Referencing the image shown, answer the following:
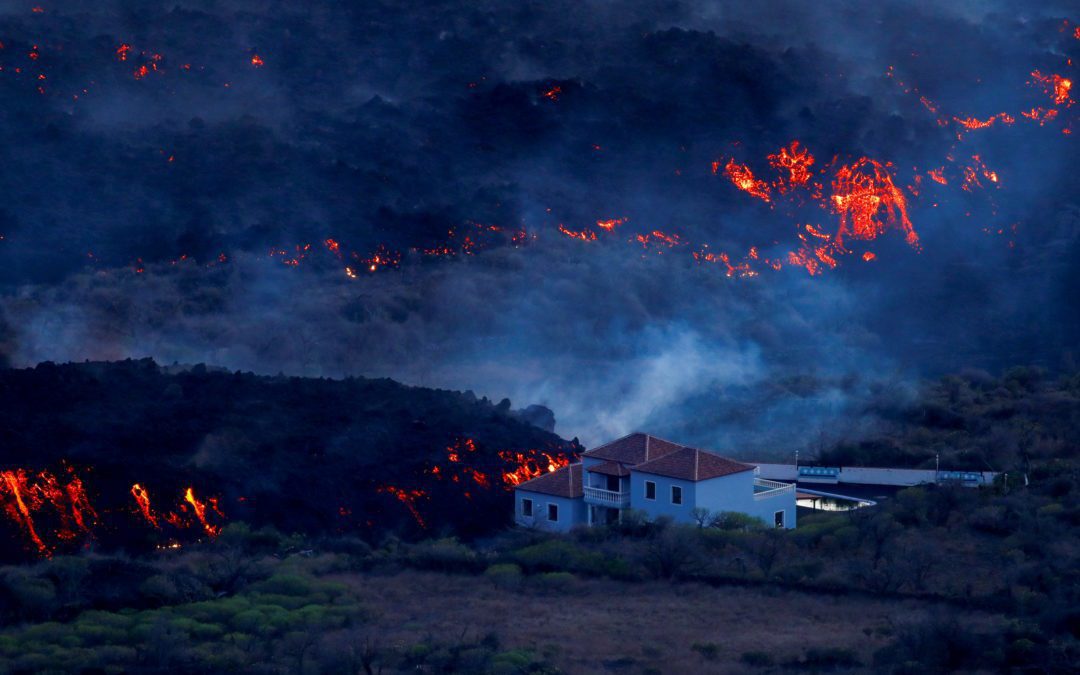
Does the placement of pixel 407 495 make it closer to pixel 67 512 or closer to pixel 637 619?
pixel 67 512

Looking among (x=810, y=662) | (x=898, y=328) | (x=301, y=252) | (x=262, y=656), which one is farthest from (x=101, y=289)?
(x=810, y=662)

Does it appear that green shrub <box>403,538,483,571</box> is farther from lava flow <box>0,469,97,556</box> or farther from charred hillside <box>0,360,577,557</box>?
lava flow <box>0,469,97,556</box>

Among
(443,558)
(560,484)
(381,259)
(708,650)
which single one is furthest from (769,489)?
(381,259)

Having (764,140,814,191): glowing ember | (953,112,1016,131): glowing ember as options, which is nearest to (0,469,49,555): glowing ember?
(764,140,814,191): glowing ember

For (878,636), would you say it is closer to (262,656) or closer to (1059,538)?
(1059,538)

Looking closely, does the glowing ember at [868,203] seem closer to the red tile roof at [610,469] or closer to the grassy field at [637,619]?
the red tile roof at [610,469]

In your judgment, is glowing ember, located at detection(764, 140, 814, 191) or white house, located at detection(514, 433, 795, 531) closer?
white house, located at detection(514, 433, 795, 531)
